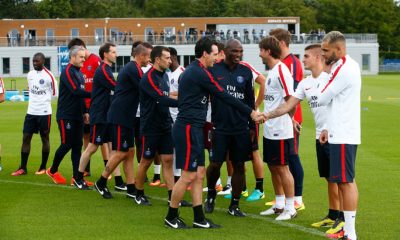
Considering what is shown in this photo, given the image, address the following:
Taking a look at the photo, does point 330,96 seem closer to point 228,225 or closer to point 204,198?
point 228,225

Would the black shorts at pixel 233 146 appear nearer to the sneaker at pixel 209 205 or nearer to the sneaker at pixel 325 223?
the sneaker at pixel 209 205

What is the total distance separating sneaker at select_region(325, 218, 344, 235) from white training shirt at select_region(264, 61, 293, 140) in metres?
1.44

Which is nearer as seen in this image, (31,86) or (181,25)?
(31,86)

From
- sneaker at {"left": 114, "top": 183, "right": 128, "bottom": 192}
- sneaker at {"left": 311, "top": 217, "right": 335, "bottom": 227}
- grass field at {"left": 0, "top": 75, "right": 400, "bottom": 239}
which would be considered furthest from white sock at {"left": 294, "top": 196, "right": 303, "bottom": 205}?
sneaker at {"left": 114, "top": 183, "right": 128, "bottom": 192}

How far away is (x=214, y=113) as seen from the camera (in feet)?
33.8

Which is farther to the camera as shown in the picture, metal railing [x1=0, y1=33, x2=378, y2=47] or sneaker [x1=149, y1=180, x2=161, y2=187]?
metal railing [x1=0, y1=33, x2=378, y2=47]

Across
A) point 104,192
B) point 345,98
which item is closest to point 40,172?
point 104,192

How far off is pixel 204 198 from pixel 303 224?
2.25m

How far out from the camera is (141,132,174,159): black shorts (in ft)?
34.9

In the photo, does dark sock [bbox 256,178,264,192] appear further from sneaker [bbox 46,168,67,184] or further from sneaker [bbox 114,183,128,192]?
sneaker [bbox 46,168,67,184]

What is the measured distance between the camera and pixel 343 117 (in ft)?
27.2

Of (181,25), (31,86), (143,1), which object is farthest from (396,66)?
(31,86)

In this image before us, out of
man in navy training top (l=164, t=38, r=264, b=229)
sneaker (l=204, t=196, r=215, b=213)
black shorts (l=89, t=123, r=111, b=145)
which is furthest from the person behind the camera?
black shorts (l=89, t=123, r=111, b=145)

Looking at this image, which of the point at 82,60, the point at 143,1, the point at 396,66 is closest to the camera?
the point at 82,60
